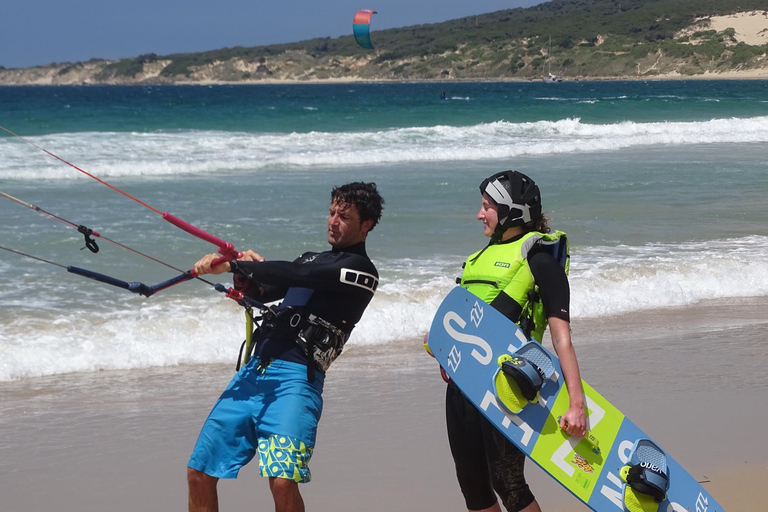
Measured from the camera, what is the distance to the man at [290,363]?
2.92 meters

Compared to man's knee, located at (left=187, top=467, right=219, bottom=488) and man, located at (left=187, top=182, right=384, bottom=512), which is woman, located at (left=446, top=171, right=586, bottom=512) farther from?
man's knee, located at (left=187, top=467, right=219, bottom=488)

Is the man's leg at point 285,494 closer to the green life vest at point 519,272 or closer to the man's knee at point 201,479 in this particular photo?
the man's knee at point 201,479

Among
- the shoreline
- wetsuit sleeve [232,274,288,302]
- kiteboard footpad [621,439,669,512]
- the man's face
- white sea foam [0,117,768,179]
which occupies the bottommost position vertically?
the shoreline

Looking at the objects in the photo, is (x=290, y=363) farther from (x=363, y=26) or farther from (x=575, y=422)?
(x=363, y=26)

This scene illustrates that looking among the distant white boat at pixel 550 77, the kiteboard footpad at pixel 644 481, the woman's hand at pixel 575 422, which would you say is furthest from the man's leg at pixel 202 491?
the distant white boat at pixel 550 77

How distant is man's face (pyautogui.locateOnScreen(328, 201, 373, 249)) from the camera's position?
10.4ft

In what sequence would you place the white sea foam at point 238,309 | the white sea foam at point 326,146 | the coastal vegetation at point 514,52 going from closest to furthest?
1. the white sea foam at point 238,309
2. the white sea foam at point 326,146
3. the coastal vegetation at point 514,52

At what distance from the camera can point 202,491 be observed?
2939mm

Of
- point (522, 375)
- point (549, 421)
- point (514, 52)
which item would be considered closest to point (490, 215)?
point (522, 375)

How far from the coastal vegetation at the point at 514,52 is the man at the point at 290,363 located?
104m

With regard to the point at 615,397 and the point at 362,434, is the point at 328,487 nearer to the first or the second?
the point at 362,434

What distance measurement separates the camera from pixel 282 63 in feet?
461

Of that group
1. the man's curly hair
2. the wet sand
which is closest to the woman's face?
the man's curly hair

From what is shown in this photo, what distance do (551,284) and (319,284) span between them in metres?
0.79
